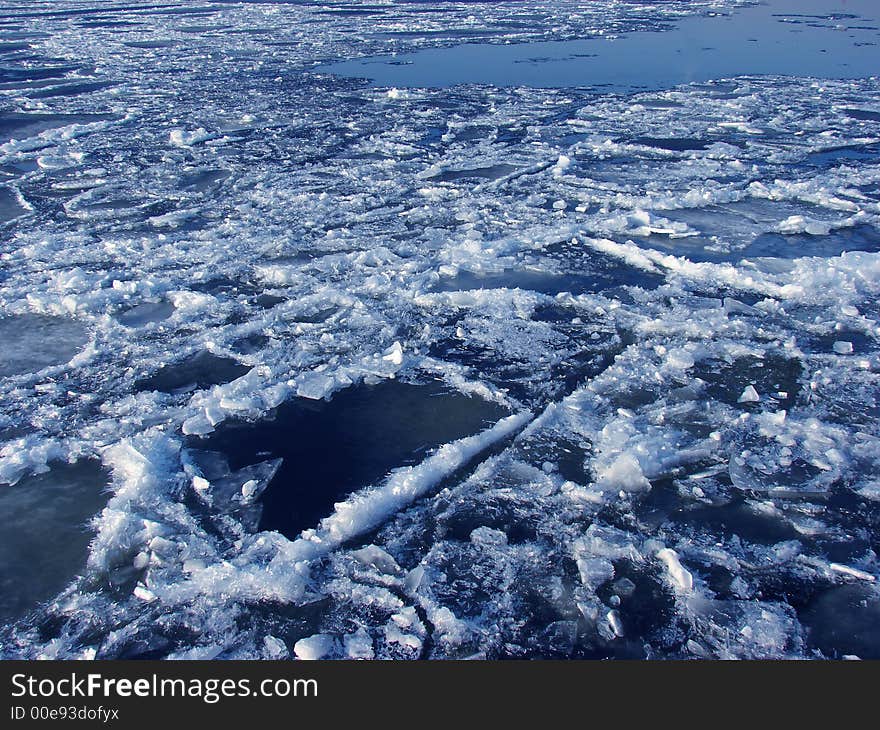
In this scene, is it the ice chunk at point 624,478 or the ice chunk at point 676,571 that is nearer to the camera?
the ice chunk at point 676,571

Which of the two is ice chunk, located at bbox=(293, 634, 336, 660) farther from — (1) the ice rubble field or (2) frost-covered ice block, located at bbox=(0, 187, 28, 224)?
(2) frost-covered ice block, located at bbox=(0, 187, 28, 224)

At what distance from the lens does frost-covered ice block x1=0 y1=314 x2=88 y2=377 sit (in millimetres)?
4234

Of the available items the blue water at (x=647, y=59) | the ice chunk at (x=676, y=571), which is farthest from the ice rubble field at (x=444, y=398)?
the blue water at (x=647, y=59)

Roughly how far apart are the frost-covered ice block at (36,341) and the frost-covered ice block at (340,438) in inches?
56.6

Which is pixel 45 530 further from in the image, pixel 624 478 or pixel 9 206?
pixel 9 206

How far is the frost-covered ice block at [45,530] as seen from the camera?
2.73 m

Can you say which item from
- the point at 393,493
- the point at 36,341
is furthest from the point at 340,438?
the point at 36,341

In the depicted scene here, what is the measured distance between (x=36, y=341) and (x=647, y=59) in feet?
45.5

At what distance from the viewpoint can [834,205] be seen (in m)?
6.78

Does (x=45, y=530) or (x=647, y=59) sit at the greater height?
(x=45, y=530)

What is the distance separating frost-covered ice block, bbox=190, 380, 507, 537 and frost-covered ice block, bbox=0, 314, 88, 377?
144cm

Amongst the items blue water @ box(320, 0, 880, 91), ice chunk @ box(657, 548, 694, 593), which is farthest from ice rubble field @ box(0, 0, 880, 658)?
blue water @ box(320, 0, 880, 91)

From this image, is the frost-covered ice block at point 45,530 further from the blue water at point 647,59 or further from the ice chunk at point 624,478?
the blue water at point 647,59

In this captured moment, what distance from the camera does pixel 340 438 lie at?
360 cm
